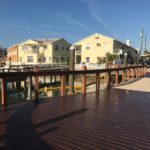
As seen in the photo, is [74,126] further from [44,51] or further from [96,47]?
[44,51]

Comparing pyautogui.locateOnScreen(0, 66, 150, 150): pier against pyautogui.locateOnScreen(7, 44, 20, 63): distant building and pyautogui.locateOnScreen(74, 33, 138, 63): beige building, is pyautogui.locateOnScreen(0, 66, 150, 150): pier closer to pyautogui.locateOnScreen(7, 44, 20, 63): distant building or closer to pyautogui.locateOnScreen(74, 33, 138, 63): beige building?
pyautogui.locateOnScreen(74, 33, 138, 63): beige building

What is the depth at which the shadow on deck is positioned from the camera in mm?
3924

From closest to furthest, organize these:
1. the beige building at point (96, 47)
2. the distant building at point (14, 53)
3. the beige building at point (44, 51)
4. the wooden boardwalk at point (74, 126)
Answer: the wooden boardwalk at point (74, 126)
the beige building at point (96, 47)
the beige building at point (44, 51)
the distant building at point (14, 53)

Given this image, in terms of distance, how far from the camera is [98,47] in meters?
51.2

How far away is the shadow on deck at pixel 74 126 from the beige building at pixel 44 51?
5007 cm

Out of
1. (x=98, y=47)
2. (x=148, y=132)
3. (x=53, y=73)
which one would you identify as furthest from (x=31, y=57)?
(x=148, y=132)

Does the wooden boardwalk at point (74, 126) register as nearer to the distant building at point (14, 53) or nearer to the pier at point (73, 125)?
the pier at point (73, 125)

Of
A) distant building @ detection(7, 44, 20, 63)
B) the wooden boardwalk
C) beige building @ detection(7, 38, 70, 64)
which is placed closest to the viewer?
Answer: the wooden boardwalk

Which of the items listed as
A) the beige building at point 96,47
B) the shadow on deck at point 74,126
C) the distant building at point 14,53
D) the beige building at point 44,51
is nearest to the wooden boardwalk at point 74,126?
the shadow on deck at point 74,126

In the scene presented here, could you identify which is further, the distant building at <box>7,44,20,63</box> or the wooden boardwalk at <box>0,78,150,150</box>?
the distant building at <box>7,44,20,63</box>

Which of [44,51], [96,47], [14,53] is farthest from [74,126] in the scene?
[14,53]

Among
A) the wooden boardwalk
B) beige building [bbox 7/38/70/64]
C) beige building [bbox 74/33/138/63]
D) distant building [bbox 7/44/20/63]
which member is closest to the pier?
the wooden boardwalk

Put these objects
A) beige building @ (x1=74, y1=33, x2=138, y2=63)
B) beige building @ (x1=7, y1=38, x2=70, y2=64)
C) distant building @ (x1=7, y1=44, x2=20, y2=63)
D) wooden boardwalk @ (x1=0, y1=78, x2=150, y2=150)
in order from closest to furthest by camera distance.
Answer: wooden boardwalk @ (x1=0, y1=78, x2=150, y2=150), beige building @ (x1=74, y1=33, x2=138, y2=63), beige building @ (x1=7, y1=38, x2=70, y2=64), distant building @ (x1=7, y1=44, x2=20, y2=63)

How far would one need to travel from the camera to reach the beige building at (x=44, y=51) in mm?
57144
